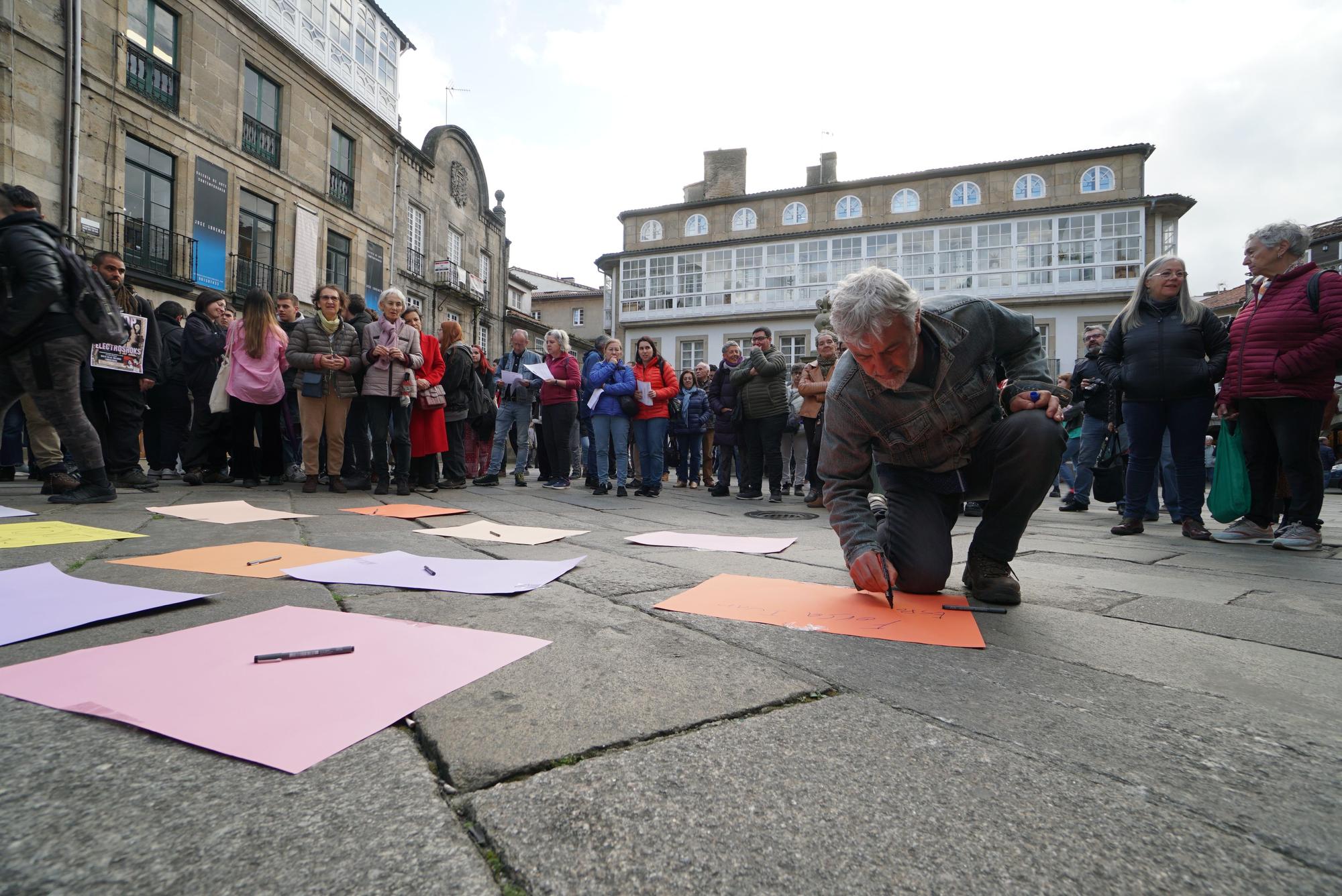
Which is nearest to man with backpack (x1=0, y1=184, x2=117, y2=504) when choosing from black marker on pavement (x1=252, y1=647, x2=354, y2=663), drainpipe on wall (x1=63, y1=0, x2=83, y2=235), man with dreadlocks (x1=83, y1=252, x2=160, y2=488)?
man with dreadlocks (x1=83, y1=252, x2=160, y2=488)

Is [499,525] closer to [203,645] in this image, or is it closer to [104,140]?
[203,645]

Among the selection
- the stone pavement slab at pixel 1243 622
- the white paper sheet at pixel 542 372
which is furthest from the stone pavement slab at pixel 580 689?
the white paper sheet at pixel 542 372

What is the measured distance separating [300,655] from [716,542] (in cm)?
237

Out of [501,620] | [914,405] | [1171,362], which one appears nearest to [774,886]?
[501,620]

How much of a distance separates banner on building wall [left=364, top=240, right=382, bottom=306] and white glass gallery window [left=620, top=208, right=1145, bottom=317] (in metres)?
13.2

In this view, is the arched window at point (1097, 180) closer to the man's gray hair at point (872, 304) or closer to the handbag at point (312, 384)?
the handbag at point (312, 384)

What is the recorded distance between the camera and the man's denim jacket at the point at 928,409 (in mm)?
2125

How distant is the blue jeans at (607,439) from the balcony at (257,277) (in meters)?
11.2

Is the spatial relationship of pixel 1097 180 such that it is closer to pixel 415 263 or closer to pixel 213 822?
pixel 415 263

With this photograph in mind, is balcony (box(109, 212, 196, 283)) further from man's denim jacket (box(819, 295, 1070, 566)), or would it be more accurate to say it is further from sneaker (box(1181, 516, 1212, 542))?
sneaker (box(1181, 516, 1212, 542))

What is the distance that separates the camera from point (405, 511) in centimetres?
439

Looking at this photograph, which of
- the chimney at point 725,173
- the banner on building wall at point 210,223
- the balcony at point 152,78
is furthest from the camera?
the chimney at point 725,173

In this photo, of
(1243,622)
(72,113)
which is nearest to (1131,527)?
(1243,622)

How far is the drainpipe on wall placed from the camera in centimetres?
1098
